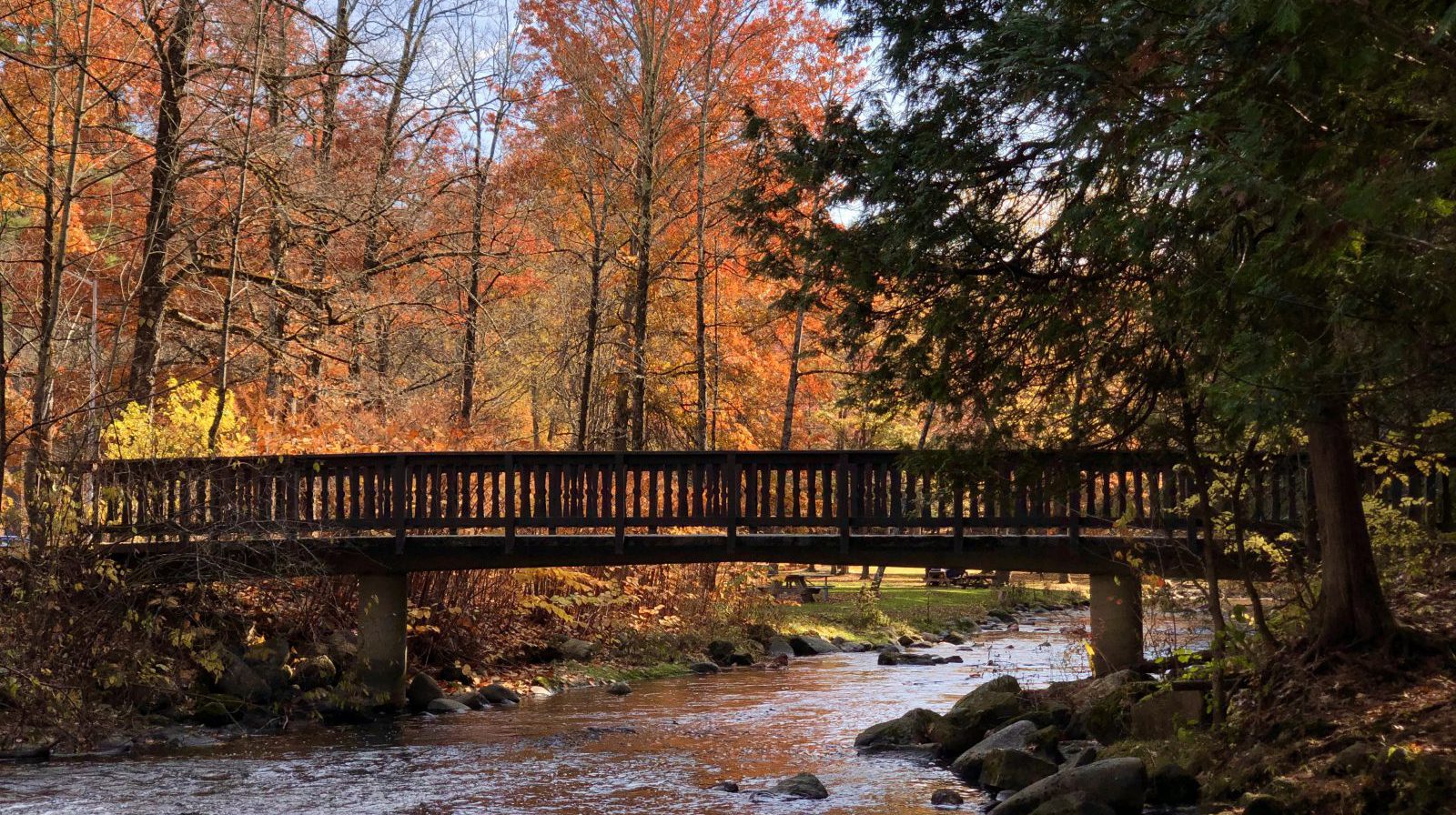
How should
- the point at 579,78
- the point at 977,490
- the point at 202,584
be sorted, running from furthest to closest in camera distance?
the point at 579,78 → the point at 202,584 → the point at 977,490

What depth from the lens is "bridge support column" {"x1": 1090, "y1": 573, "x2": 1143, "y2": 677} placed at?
14.9 metres

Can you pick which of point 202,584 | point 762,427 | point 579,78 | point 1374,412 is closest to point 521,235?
point 579,78

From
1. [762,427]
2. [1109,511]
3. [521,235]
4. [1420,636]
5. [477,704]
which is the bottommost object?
[477,704]

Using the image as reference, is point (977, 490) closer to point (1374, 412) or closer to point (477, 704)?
point (1374, 412)

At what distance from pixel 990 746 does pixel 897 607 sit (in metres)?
15.9

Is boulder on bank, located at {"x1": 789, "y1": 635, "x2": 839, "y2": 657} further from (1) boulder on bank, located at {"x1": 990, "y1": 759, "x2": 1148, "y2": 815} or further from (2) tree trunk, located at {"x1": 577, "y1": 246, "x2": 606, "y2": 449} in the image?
(1) boulder on bank, located at {"x1": 990, "y1": 759, "x2": 1148, "y2": 815}

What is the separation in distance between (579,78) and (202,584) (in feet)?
43.3

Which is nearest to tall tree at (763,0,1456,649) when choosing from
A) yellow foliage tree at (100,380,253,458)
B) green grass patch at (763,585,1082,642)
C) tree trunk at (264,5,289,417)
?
tree trunk at (264,5,289,417)

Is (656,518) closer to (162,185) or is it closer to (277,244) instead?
(162,185)

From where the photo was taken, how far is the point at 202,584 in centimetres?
1266

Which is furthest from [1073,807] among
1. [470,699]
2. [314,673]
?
[314,673]

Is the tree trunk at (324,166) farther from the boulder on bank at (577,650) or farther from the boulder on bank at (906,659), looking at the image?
the boulder on bank at (906,659)

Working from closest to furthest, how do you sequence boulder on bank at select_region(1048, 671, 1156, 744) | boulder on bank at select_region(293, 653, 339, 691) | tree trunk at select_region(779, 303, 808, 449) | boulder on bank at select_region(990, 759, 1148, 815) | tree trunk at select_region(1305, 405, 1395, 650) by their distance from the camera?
tree trunk at select_region(1305, 405, 1395, 650) → boulder on bank at select_region(990, 759, 1148, 815) → boulder on bank at select_region(1048, 671, 1156, 744) → boulder on bank at select_region(293, 653, 339, 691) → tree trunk at select_region(779, 303, 808, 449)

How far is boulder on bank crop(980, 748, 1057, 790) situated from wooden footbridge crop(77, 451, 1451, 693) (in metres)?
3.66
